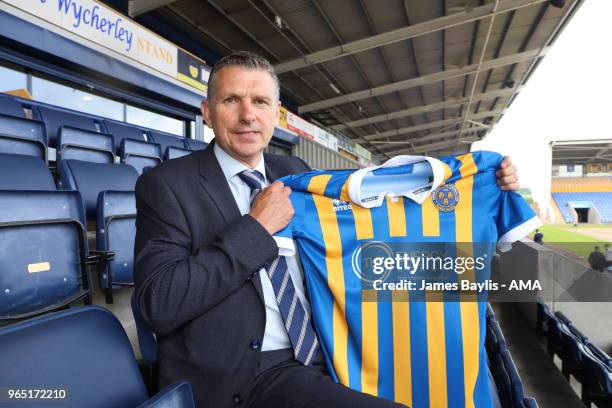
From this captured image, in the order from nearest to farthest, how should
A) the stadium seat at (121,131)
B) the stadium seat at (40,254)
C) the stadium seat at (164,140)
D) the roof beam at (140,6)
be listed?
the stadium seat at (40,254) → the stadium seat at (121,131) → the stadium seat at (164,140) → the roof beam at (140,6)

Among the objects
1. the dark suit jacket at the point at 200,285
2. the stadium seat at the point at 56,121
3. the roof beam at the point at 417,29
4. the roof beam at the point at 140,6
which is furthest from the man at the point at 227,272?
the roof beam at the point at 417,29

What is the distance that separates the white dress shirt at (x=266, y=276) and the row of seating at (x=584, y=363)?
2065mm

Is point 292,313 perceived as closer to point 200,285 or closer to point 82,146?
point 200,285

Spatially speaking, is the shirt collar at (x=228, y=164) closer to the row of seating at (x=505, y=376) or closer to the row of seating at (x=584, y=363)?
the row of seating at (x=505, y=376)

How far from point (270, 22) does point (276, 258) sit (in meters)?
7.73

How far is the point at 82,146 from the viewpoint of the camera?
10.7 ft

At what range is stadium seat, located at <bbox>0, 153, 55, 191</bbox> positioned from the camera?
2064mm

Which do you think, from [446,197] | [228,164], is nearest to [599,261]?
[446,197]

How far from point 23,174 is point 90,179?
428 millimetres

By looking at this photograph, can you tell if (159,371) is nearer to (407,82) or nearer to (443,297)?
(443,297)

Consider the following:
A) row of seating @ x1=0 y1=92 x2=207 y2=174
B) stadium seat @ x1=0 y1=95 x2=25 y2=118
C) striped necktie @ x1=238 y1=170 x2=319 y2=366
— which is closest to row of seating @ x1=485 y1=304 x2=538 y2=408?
striped necktie @ x1=238 y1=170 x2=319 y2=366

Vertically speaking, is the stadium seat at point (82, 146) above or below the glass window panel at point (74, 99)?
below

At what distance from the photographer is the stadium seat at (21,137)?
2760 mm

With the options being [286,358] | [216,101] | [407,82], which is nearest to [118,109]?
[216,101]
